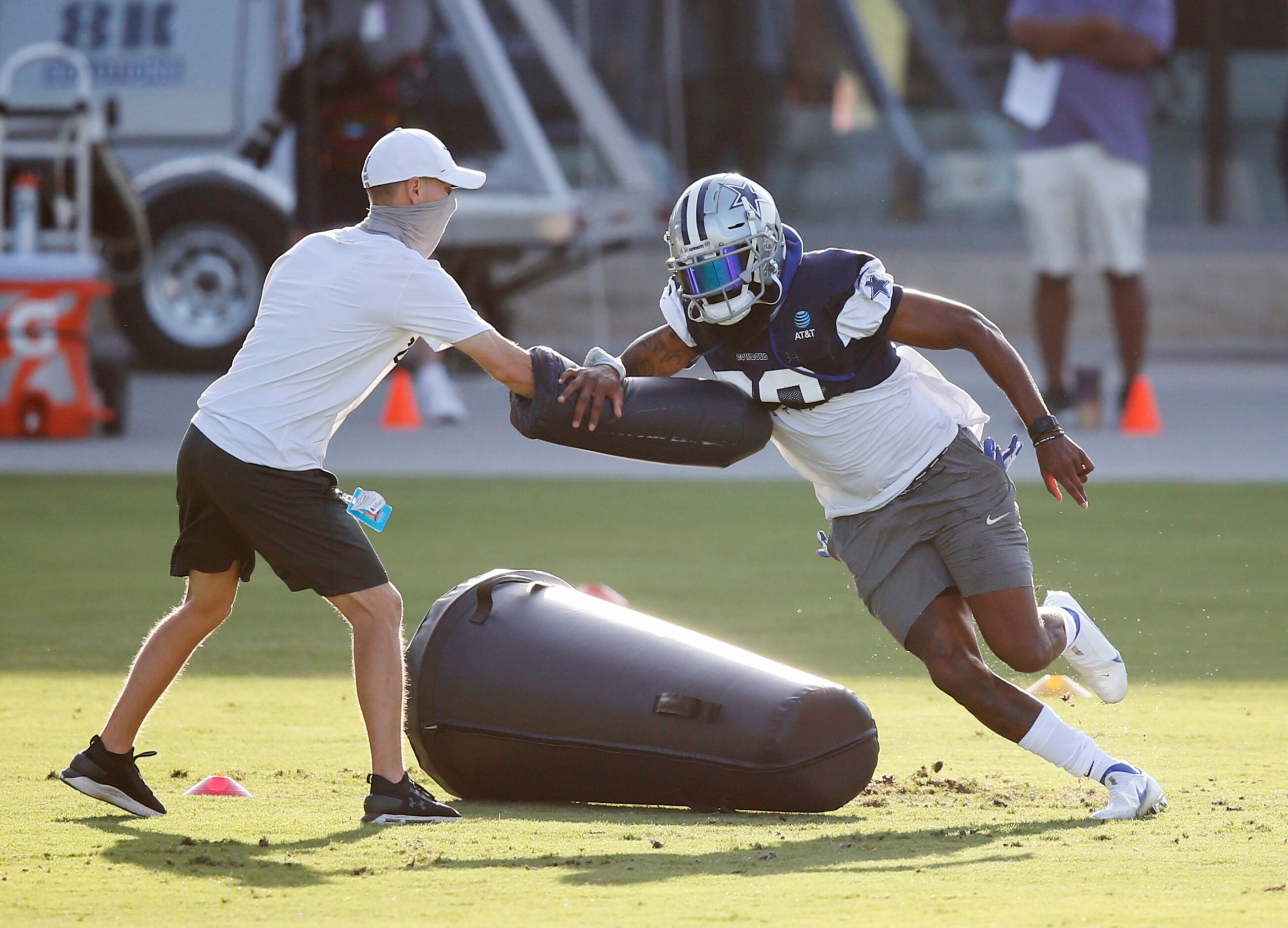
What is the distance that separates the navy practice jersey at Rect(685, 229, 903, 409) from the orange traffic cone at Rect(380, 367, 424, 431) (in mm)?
8349

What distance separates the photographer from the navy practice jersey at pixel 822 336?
5.22 m

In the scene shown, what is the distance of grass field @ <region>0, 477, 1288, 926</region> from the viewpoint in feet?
13.7

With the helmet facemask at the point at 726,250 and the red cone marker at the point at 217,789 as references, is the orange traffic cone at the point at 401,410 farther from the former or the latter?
the helmet facemask at the point at 726,250

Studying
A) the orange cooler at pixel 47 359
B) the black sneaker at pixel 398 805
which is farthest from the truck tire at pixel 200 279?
the black sneaker at pixel 398 805

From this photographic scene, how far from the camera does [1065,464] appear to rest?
5.09 m

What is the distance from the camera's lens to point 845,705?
5098 millimetres

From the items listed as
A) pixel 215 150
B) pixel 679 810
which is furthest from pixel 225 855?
pixel 215 150

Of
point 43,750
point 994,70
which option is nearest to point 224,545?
point 43,750

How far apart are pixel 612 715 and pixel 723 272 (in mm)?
1135

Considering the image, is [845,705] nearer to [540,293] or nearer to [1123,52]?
[1123,52]

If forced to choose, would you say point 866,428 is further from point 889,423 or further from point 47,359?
point 47,359

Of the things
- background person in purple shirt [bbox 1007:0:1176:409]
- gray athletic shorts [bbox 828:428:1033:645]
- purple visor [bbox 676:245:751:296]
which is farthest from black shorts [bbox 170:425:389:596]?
background person in purple shirt [bbox 1007:0:1176:409]

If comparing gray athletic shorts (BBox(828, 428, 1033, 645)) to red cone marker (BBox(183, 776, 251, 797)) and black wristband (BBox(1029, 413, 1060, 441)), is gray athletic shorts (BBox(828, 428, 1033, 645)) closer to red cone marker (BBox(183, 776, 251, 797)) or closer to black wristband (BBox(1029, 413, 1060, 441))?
black wristband (BBox(1029, 413, 1060, 441))

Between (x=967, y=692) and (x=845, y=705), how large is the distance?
31cm
